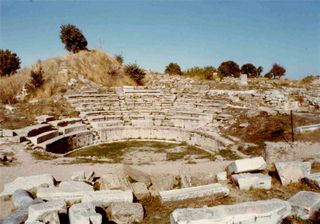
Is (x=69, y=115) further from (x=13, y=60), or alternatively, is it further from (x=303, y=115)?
(x=13, y=60)

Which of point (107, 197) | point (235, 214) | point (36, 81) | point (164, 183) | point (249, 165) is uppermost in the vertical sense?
point (36, 81)

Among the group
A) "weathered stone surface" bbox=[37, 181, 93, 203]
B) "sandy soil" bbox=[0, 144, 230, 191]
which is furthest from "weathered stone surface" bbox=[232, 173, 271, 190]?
"weathered stone surface" bbox=[37, 181, 93, 203]

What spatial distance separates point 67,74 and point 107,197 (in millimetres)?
21825

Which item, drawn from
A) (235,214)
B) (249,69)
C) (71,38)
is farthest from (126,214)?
(249,69)

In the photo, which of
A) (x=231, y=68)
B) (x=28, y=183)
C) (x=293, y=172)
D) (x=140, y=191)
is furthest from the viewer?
(x=231, y=68)

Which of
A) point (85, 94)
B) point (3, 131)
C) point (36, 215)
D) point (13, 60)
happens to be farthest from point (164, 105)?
point (13, 60)

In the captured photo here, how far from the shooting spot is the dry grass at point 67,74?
2503cm

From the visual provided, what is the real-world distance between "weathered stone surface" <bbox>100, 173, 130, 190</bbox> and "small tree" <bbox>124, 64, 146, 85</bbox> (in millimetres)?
22720

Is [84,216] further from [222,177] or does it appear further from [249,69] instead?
[249,69]

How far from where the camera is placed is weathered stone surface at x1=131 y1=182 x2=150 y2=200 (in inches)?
298

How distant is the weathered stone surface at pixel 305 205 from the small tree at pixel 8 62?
32040 mm

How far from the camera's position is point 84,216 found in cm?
568

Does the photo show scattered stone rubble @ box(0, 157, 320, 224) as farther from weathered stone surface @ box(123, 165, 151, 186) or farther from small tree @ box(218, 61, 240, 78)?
small tree @ box(218, 61, 240, 78)

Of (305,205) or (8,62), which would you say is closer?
(305,205)
